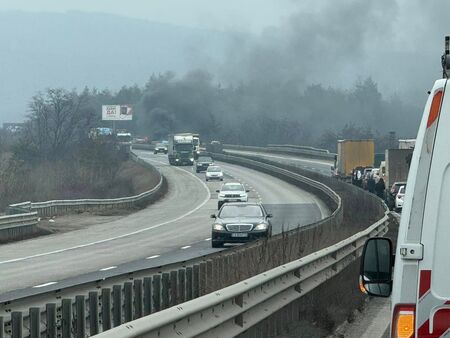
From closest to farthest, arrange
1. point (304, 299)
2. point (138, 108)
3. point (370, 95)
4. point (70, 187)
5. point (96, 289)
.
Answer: point (96, 289) < point (304, 299) < point (70, 187) < point (370, 95) < point (138, 108)

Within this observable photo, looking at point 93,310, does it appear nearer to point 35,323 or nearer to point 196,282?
point 35,323

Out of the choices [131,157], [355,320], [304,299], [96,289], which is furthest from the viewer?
[131,157]

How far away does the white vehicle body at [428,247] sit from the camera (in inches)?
240

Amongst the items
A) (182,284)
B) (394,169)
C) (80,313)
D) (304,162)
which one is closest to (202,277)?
(182,284)

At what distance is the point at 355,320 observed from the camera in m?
15.8

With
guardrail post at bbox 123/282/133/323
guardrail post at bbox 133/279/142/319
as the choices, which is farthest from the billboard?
guardrail post at bbox 123/282/133/323

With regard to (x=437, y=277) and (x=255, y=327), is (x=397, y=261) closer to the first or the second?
(x=437, y=277)

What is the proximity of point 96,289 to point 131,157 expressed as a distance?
352ft

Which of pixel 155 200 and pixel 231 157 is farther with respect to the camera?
pixel 231 157

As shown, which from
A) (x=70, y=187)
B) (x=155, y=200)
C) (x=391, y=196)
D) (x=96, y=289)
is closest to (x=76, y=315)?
(x=96, y=289)

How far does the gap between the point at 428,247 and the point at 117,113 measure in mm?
186468

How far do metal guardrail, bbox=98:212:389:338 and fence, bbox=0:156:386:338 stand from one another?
113cm

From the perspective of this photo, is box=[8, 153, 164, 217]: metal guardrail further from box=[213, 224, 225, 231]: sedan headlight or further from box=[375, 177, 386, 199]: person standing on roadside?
box=[375, 177, 386, 199]: person standing on roadside

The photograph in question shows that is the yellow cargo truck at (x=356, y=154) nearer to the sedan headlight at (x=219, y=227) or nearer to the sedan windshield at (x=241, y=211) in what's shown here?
the sedan windshield at (x=241, y=211)
